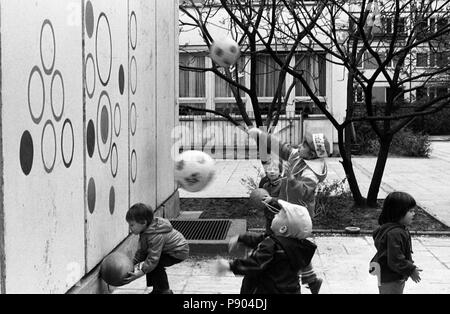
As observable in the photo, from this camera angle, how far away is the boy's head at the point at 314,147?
5.95m

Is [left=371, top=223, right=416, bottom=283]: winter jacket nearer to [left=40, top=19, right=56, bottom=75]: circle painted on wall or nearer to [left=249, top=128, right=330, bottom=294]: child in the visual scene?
[left=249, top=128, right=330, bottom=294]: child

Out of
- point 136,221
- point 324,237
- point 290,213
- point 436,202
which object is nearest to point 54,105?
point 136,221

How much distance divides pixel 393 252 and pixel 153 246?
6.43 feet

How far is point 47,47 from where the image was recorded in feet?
14.3

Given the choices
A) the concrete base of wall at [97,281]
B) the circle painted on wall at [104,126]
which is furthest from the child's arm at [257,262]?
the circle painted on wall at [104,126]

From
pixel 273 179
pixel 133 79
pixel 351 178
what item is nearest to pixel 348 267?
pixel 273 179

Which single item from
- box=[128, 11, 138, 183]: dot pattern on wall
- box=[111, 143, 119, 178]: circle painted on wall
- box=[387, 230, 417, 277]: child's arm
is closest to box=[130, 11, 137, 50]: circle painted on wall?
box=[128, 11, 138, 183]: dot pattern on wall

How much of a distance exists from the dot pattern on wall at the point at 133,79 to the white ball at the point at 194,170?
1.68 meters

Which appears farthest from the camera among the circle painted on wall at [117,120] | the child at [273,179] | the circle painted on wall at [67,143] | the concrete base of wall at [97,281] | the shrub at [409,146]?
the shrub at [409,146]

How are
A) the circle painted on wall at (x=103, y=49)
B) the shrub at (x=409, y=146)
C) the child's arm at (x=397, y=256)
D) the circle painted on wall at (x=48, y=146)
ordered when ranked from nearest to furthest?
the circle painted on wall at (x=48, y=146)
the child's arm at (x=397, y=256)
the circle painted on wall at (x=103, y=49)
the shrub at (x=409, y=146)

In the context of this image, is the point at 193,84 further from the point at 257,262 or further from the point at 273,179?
the point at 257,262

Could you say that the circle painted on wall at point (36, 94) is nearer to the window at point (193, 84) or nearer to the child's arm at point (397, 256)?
the child's arm at point (397, 256)
